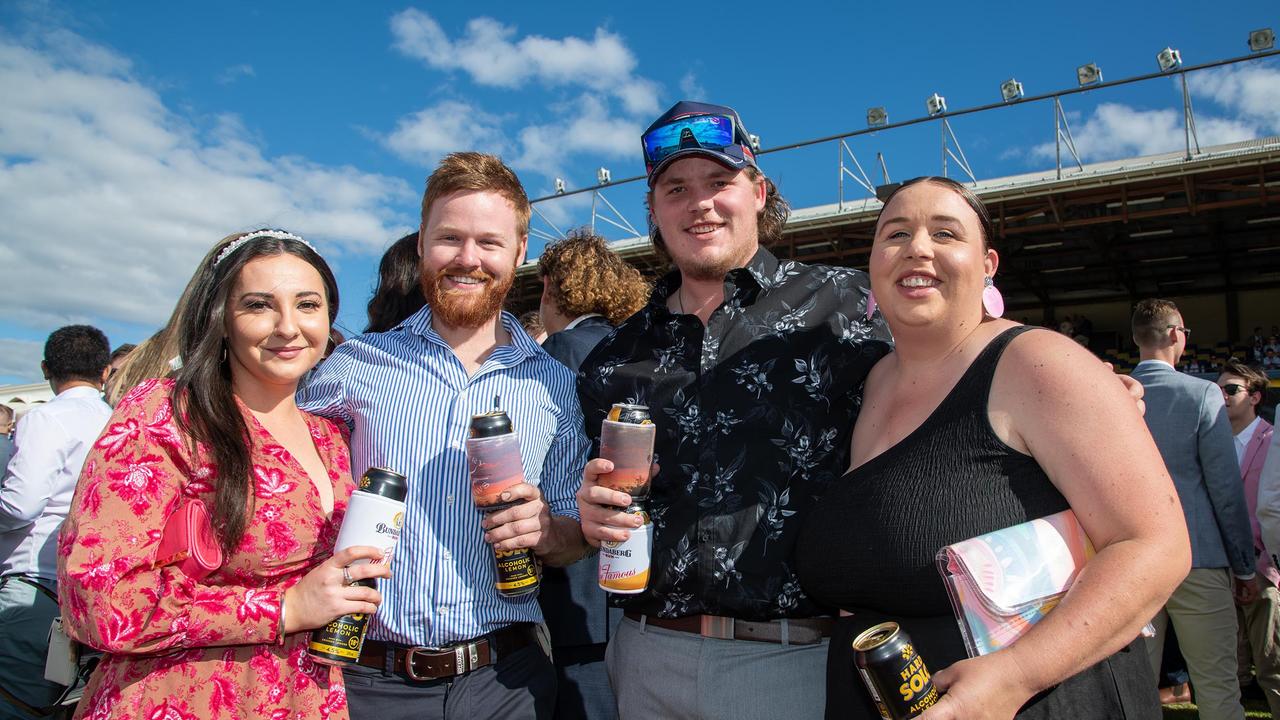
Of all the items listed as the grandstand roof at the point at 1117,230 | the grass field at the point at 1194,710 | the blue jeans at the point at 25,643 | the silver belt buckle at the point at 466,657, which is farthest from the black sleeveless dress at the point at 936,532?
the grandstand roof at the point at 1117,230

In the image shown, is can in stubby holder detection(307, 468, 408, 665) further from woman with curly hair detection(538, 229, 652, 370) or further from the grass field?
the grass field

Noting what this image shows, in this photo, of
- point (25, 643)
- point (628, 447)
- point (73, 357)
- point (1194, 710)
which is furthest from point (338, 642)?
point (1194, 710)

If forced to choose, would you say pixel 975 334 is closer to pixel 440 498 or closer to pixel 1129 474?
pixel 1129 474

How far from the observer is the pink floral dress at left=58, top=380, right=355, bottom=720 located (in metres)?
1.68

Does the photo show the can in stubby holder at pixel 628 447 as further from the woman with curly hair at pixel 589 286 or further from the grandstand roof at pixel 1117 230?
the grandstand roof at pixel 1117 230

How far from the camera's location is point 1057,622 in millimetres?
1444

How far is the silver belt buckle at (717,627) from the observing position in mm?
2111

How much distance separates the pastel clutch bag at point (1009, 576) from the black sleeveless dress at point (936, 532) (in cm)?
6

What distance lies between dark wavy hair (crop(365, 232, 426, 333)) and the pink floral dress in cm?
140

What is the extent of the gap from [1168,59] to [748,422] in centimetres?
1849

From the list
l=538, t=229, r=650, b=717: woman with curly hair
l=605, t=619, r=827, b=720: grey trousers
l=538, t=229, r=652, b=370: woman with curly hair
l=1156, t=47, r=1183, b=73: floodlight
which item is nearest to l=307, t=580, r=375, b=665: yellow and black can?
l=605, t=619, r=827, b=720: grey trousers

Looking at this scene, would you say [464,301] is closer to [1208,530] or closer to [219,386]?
[219,386]

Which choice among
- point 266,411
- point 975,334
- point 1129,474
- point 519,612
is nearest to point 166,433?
point 266,411

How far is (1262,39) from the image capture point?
16594 mm
